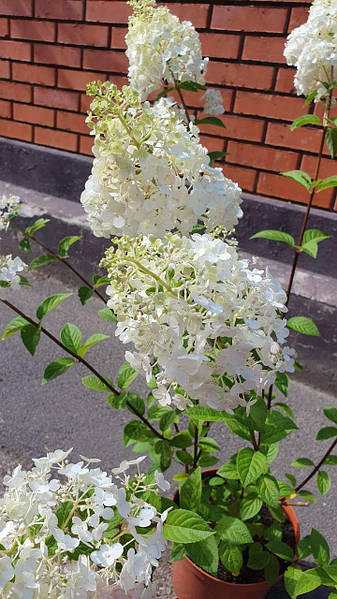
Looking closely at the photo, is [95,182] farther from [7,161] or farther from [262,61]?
[7,161]

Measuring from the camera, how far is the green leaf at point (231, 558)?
3.96 feet

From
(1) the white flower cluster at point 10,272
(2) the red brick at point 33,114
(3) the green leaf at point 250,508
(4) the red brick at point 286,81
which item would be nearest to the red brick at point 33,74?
(2) the red brick at point 33,114

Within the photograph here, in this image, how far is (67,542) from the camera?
0.66 metres

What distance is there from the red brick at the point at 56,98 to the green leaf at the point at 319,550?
9.25 ft

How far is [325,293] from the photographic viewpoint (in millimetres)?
2428

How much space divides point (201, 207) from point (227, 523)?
70 centimetres

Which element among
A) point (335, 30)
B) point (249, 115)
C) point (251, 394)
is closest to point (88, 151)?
point (249, 115)

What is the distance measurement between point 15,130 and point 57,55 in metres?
0.65

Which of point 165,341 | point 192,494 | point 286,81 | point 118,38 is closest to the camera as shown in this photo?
point 165,341

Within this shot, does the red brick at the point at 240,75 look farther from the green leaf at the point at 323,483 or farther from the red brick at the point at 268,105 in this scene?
the green leaf at the point at 323,483

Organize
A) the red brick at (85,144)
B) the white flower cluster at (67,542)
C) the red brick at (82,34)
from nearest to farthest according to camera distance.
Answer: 1. the white flower cluster at (67,542)
2. the red brick at (82,34)
3. the red brick at (85,144)

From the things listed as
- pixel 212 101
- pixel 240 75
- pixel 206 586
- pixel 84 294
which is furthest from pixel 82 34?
pixel 206 586

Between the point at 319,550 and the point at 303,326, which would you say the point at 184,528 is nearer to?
the point at 319,550

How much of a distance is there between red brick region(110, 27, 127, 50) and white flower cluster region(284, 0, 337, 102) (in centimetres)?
179
